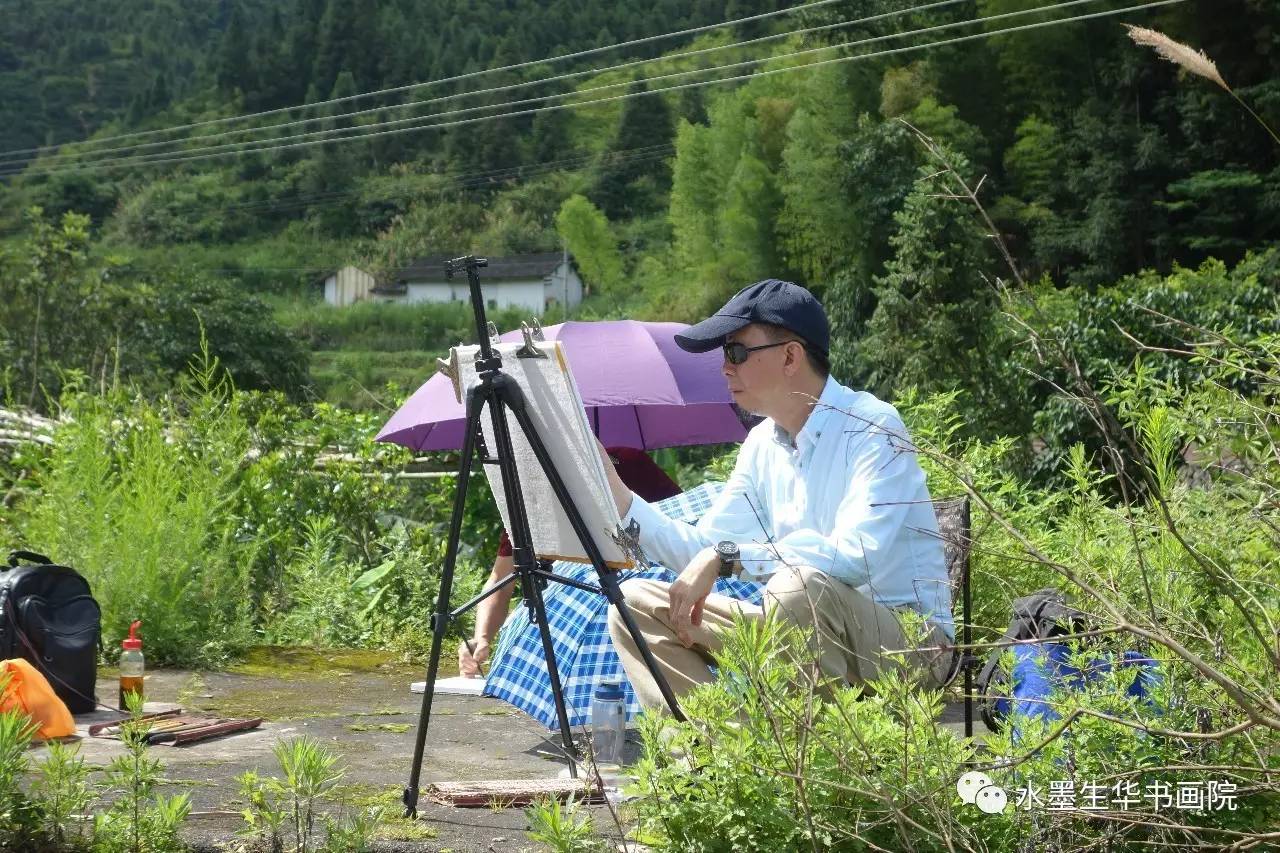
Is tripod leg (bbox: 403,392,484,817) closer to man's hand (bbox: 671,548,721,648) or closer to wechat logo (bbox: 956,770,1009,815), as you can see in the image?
man's hand (bbox: 671,548,721,648)

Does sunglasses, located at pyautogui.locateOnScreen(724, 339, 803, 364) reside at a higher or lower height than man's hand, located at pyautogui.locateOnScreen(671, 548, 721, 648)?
higher

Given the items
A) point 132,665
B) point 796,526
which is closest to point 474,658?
point 132,665

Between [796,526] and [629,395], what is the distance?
260cm

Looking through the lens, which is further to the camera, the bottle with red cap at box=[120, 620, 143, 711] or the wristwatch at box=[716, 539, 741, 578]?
the bottle with red cap at box=[120, 620, 143, 711]

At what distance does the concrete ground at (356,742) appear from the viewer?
327 cm

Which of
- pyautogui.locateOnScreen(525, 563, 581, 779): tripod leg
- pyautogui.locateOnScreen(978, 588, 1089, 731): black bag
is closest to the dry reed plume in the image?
pyautogui.locateOnScreen(978, 588, 1089, 731): black bag

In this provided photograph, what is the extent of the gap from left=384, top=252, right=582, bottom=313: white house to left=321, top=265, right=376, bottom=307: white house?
824 millimetres

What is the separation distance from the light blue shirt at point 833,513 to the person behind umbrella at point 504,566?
1208 millimetres

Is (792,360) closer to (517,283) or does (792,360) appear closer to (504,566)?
(504,566)

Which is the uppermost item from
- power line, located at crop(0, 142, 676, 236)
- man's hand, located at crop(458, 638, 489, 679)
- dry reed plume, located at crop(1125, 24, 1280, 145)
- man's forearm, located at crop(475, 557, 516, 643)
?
power line, located at crop(0, 142, 676, 236)

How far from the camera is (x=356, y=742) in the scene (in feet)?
14.1

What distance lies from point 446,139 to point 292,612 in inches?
3978

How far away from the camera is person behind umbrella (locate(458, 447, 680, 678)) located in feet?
17.0

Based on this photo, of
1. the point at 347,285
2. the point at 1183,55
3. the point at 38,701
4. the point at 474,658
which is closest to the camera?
the point at 1183,55
